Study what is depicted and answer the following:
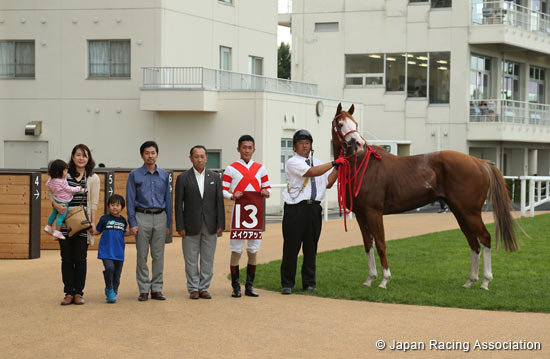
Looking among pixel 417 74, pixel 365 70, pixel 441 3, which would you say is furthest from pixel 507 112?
pixel 365 70

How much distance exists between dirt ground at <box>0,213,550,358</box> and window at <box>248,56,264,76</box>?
2355 cm

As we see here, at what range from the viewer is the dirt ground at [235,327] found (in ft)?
27.7

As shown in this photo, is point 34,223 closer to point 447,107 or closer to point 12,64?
point 12,64

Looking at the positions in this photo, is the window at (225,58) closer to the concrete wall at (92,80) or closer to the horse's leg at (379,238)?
the concrete wall at (92,80)

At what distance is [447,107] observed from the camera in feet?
147

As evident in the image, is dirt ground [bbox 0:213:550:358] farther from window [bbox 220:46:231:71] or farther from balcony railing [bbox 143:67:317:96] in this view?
window [bbox 220:46:231:71]

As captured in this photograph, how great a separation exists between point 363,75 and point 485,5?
697 centimetres

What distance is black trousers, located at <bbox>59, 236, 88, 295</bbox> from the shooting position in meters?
11.2

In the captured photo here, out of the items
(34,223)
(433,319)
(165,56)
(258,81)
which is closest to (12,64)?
(165,56)

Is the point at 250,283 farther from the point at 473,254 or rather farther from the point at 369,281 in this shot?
the point at 473,254

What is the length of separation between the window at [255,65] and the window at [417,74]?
11.5 meters

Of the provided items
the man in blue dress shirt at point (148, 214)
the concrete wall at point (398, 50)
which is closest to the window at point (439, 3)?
the concrete wall at point (398, 50)

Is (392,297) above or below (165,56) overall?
below

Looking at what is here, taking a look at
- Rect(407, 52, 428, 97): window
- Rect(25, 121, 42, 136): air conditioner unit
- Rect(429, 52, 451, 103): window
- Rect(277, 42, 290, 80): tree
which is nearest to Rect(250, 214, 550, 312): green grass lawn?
Rect(25, 121, 42, 136): air conditioner unit
